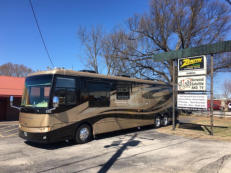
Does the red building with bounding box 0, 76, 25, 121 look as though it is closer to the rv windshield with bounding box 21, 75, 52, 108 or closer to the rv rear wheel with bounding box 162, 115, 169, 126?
the rv windshield with bounding box 21, 75, 52, 108

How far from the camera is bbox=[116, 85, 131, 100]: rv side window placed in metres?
10.6

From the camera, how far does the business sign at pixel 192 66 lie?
11266 millimetres

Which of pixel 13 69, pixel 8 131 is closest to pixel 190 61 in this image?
pixel 8 131

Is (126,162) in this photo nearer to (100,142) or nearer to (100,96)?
(100,142)

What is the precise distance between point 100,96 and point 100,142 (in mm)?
2107

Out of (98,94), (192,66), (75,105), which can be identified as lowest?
(75,105)

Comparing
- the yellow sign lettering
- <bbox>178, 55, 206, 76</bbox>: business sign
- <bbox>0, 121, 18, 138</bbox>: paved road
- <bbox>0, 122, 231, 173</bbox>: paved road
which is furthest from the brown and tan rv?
<bbox>0, 121, 18, 138</bbox>: paved road

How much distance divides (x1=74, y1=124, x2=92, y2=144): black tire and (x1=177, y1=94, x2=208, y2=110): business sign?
20.2 feet

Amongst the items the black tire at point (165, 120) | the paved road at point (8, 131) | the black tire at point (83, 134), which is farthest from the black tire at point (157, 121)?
the paved road at point (8, 131)

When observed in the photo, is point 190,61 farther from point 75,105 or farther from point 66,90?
point 66,90

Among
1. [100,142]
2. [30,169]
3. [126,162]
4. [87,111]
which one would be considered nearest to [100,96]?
[87,111]

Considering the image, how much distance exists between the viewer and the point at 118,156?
6.76 metres

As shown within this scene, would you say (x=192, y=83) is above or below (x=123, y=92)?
above

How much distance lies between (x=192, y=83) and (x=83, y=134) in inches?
275
